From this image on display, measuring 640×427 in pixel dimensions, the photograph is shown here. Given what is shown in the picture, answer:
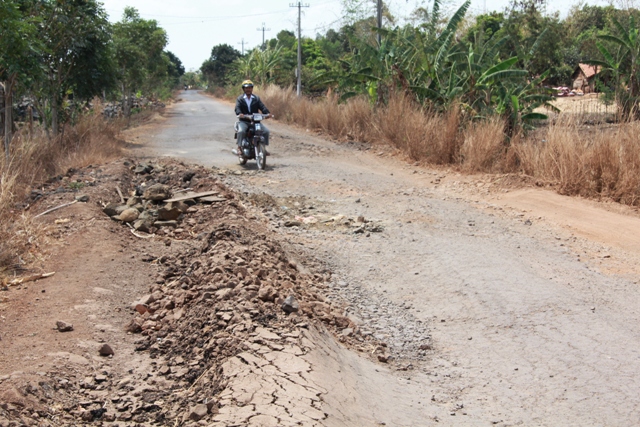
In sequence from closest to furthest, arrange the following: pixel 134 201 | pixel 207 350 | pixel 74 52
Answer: pixel 207 350 < pixel 134 201 < pixel 74 52

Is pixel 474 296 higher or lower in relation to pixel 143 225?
lower

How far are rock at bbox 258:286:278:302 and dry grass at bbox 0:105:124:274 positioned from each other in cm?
276

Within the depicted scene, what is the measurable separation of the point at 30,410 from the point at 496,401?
2.81m

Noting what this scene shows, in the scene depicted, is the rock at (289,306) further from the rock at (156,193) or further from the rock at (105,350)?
the rock at (156,193)

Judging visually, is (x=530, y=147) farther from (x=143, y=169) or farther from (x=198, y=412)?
(x=198, y=412)

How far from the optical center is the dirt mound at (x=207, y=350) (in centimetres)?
346

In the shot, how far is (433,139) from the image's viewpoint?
539 inches

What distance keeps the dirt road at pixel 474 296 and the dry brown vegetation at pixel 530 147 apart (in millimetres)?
527

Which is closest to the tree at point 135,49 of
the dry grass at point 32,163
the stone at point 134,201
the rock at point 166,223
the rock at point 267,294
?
the dry grass at point 32,163

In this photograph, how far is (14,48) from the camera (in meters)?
10.2

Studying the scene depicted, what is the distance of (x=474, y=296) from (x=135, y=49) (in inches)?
990

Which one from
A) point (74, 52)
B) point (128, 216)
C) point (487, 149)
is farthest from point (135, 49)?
point (128, 216)

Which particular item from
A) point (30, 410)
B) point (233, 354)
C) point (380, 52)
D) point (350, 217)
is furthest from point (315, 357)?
point (380, 52)

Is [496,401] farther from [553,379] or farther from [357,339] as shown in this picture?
[357,339]
